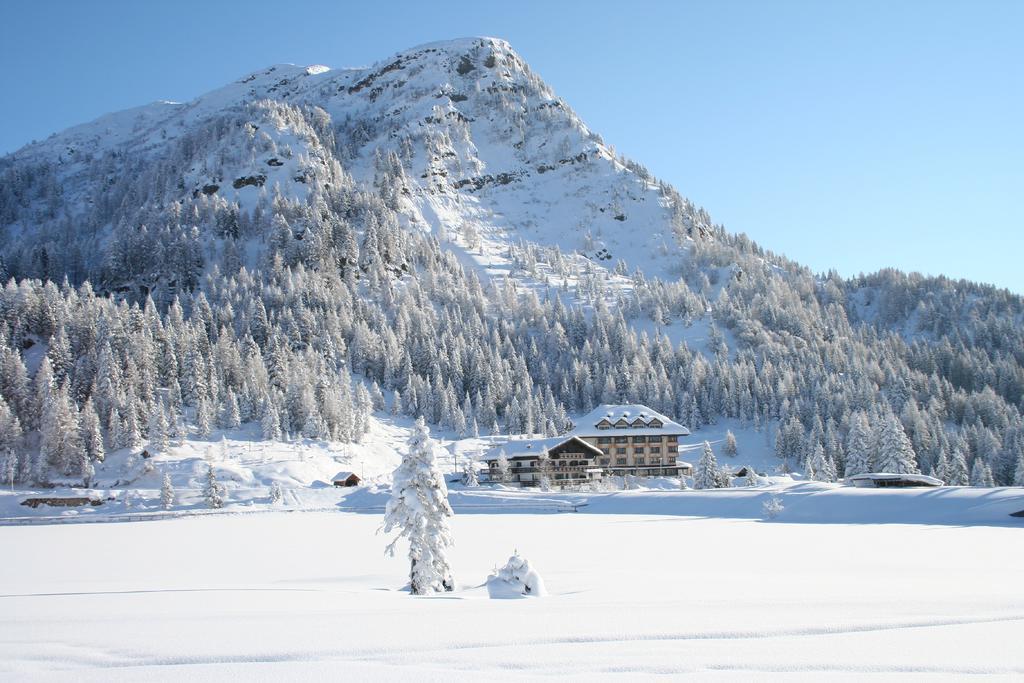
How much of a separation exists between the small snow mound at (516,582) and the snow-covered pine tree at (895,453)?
6759 centimetres

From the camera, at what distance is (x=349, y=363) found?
448 ft

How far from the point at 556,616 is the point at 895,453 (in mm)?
76663

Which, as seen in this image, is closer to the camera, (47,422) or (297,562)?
(297,562)

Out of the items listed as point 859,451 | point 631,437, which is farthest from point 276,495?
point 859,451

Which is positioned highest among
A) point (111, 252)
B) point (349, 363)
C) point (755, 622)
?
point (111, 252)

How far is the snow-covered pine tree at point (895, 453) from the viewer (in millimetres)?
73875

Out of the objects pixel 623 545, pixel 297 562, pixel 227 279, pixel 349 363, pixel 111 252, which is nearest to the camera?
pixel 297 562

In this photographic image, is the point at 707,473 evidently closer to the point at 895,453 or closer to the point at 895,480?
the point at 895,480

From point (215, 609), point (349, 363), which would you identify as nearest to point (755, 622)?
point (215, 609)

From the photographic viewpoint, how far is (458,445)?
112 m

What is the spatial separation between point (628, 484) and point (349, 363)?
244 ft

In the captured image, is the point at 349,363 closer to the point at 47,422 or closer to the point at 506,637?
the point at 47,422

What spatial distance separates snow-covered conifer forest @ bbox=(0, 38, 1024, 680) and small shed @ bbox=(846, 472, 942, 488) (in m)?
5.73

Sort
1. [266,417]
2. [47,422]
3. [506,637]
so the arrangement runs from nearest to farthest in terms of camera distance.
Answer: [506,637] → [47,422] → [266,417]
